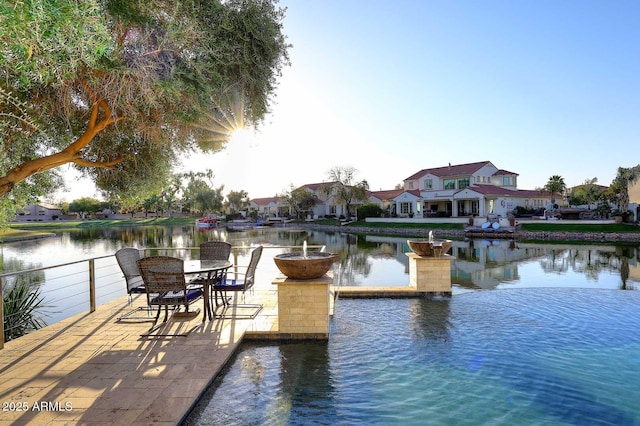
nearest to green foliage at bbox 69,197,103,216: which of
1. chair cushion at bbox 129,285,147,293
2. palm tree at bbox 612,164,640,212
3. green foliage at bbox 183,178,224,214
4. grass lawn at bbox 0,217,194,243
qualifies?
grass lawn at bbox 0,217,194,243

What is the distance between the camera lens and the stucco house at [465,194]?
130 feet

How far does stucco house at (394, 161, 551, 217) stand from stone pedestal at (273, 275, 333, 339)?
37.7 m

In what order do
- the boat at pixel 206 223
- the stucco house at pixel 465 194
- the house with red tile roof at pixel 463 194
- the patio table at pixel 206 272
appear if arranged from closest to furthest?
the patio table at pixel 206 272 < the house with red tile roof at pixel 463 194 < the stucco house at pixel 465 194 < the boat at pixel 206 223

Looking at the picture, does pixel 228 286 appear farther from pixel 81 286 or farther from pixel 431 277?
pixel 81 286

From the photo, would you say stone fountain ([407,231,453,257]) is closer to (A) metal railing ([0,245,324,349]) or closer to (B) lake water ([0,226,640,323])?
(B) lake water ([0,226,640,323])

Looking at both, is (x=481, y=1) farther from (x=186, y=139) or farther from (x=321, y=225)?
(x=321, y=225)

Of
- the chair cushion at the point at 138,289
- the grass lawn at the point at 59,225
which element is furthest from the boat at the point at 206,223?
the chair cushion at the point at 138,289

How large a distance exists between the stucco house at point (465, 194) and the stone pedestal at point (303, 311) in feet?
124

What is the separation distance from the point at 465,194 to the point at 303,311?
1496 inches

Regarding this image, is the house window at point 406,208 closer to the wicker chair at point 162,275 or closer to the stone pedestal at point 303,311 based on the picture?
the stone pedestal at point 303,311

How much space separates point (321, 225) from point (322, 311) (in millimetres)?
43736

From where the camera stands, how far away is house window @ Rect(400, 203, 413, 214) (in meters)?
45.9

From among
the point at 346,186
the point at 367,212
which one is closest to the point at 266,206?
the point at 346,186

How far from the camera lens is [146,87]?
4.69m
